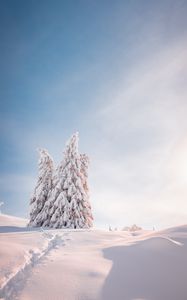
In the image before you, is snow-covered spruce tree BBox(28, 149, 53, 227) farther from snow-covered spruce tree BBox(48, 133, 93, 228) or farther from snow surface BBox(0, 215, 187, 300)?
snow surface BBox(0, 215, 187, 300)

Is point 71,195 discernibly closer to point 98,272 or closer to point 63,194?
point 63,194

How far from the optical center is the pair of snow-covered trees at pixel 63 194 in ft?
67.1

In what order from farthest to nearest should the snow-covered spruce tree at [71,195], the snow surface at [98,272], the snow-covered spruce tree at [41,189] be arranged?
the snow-covered spruce tree at [41,189] → the snow-covered spruce tree at [71,195] → the snow surface at [98,272]

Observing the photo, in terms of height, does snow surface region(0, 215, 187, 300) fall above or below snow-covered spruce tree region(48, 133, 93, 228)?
below

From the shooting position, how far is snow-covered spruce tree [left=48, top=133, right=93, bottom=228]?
20281mm

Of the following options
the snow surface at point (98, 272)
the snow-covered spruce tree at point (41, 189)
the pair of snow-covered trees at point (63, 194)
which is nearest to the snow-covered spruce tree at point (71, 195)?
the pair of snow-covered trees at point (63, 194)

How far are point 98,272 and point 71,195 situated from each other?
50.9ft

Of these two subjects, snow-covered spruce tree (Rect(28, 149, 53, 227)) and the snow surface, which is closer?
the snow surface

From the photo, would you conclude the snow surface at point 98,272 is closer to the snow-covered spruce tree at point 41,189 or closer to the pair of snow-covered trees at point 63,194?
the pair of snow-covered trees at point 63,194

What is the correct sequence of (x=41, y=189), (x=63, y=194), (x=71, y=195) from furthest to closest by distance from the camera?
(x=41, y=189) < (x=71, y=195) < (x=63, y=194)

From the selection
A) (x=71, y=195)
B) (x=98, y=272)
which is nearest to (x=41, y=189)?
(x=71, y=195)

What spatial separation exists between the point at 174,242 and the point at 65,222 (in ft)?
45.8

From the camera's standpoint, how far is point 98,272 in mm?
5805

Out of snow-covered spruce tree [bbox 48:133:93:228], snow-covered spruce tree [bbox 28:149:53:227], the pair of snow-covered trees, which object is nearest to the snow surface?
snow-covered spruce tree [bbox 48:133:93:228]
